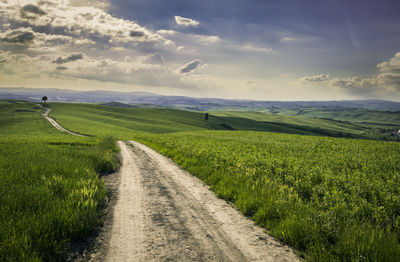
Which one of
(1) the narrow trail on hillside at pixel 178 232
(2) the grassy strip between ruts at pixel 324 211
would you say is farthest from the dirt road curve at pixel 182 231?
(2) the grassy strip between ruts at pixel 324 211

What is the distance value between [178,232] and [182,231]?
0.41ft

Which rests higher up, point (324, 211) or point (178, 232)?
point (324, 211)

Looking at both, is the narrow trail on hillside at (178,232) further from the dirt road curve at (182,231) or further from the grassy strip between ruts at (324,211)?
the grassy strip between ruts at (324,211)

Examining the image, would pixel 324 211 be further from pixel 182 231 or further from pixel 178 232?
pixel 178 232

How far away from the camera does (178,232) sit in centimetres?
564

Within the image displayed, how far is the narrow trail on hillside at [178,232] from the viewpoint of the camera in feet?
15.4

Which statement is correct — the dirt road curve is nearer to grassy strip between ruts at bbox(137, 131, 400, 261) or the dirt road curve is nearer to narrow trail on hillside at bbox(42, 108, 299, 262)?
narrow trail on hillside at bbox(42, 108, 299, 262)

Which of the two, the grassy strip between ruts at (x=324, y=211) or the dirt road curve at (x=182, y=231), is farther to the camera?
the dirt road curve at (x=182, y=231)

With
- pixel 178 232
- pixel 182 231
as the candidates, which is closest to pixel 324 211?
pixel 182 231

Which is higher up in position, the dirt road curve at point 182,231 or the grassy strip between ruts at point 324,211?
the grassy strip between ruts at point 324,211

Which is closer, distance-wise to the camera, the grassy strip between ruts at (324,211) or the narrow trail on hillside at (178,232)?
the grassy strip between ruts at (324,211)

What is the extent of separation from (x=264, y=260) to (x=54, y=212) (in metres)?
5.51

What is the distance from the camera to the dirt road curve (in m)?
4.70

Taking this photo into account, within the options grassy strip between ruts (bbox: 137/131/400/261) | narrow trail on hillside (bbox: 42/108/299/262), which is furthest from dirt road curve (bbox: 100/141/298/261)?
grassy strip between ruts (bbox: 137/131/400/261)
